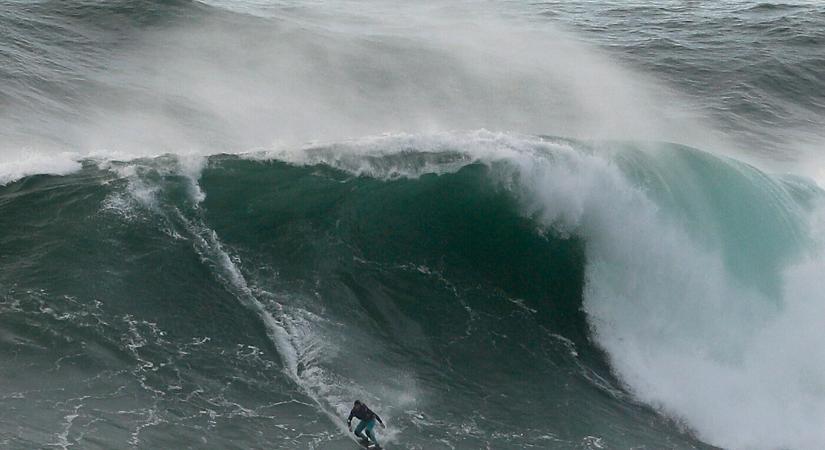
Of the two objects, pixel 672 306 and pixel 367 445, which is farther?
pixel 672 306

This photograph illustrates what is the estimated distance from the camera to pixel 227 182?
23.4 metres

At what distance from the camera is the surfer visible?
16656mm

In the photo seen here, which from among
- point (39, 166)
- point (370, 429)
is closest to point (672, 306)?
point (370, 429)

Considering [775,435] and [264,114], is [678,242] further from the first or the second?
[264,114]

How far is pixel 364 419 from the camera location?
1667 cm

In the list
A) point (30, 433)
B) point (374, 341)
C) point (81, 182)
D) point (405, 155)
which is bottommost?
point (30, 433)

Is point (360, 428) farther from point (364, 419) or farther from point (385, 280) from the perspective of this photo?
point (385, 280)

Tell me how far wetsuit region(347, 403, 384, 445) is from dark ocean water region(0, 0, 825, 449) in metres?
0.34

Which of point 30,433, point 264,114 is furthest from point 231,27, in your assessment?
point 30,433

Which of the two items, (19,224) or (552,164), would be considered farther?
(552,164)

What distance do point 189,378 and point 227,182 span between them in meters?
6.78

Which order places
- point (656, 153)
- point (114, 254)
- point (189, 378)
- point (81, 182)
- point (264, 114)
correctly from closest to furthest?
point (189, 378) < point (114, 254) < point (81, 182) < point (656, 153) < point (264, 114)

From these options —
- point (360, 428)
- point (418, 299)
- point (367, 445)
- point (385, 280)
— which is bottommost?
point (367, 445)

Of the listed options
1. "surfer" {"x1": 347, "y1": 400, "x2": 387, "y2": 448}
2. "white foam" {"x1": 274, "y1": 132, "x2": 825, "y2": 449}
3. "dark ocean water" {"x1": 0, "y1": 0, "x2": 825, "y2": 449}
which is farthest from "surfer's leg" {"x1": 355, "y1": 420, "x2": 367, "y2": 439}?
"white foam" {"x1": 274, "y1": 132, "x2": 825, "y2": 449}
